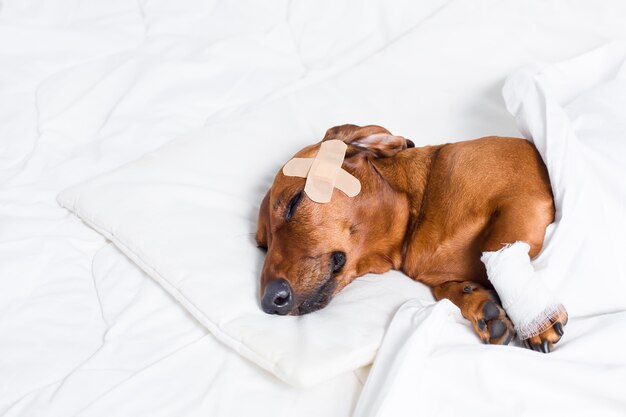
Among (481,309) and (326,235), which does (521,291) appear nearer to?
(481,309)

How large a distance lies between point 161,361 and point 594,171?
137 centimetres

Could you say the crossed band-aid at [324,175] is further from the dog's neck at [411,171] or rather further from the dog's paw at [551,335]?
the dog's paw at [551,335]

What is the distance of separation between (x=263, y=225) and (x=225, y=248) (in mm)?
141

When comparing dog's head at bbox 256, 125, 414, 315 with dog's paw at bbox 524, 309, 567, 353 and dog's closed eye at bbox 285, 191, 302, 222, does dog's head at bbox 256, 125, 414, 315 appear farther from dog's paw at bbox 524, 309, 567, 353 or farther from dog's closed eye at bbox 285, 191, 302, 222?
dog's paw at bbox 524, 309, 567, 353

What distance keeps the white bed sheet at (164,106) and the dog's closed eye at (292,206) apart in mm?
431

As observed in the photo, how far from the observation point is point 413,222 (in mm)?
2197

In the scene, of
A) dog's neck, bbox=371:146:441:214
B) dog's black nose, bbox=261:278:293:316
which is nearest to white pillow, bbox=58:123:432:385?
dog's black nose, bbox=261:278:293:316

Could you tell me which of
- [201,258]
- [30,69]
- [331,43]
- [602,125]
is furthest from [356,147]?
[30,69]

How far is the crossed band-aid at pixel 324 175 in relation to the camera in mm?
2088

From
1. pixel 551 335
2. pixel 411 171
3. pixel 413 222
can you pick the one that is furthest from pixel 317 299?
pixel 551 335

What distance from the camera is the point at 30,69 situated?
10.5ft

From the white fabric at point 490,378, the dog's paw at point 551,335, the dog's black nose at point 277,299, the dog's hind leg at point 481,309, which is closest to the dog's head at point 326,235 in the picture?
the dog's black nose at point 277,299

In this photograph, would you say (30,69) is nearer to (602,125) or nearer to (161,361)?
(161,361)

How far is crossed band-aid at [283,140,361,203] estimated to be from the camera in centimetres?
209
